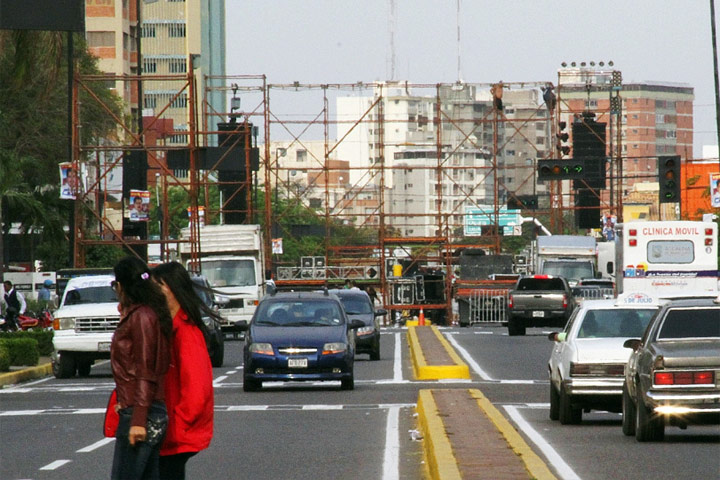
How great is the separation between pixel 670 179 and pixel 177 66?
366 ft

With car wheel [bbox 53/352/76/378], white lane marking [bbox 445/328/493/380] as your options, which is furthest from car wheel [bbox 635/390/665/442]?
car wheel [bbox 53/352/76/378]

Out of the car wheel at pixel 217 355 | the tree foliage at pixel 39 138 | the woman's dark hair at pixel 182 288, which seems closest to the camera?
the woman's dark hair at pixel 182 288

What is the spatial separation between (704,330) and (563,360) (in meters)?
2.86

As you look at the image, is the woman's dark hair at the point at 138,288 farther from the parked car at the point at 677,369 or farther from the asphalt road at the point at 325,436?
the parked car at the point at 677,369

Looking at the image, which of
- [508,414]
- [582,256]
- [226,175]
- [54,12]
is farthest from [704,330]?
[226,175]

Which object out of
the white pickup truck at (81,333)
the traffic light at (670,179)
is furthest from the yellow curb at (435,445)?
the traffic light at (670,179)

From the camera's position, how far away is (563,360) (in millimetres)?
18984

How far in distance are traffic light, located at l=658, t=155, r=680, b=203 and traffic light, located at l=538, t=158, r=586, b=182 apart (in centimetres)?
355

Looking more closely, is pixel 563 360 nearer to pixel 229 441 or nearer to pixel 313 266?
pixel 229 441

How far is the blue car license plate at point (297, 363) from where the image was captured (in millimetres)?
25109

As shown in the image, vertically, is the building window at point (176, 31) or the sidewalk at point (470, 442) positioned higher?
the building window at point (176, 31)

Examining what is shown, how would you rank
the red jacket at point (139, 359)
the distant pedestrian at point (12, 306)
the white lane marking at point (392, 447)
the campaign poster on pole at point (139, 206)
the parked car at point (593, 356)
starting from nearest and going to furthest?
1. the red jacket at point (139, 359)
2. the white lane marking at point (392, 447)
3. the parked car at point (593, 356)
4. the distant pedestrian at point (12, 306)
5. the campaign poster on pole at point (139, 206)

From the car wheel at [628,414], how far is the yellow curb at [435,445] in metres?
2.07

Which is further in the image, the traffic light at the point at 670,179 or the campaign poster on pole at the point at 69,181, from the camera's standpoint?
the traffic light at the point at 670,179
